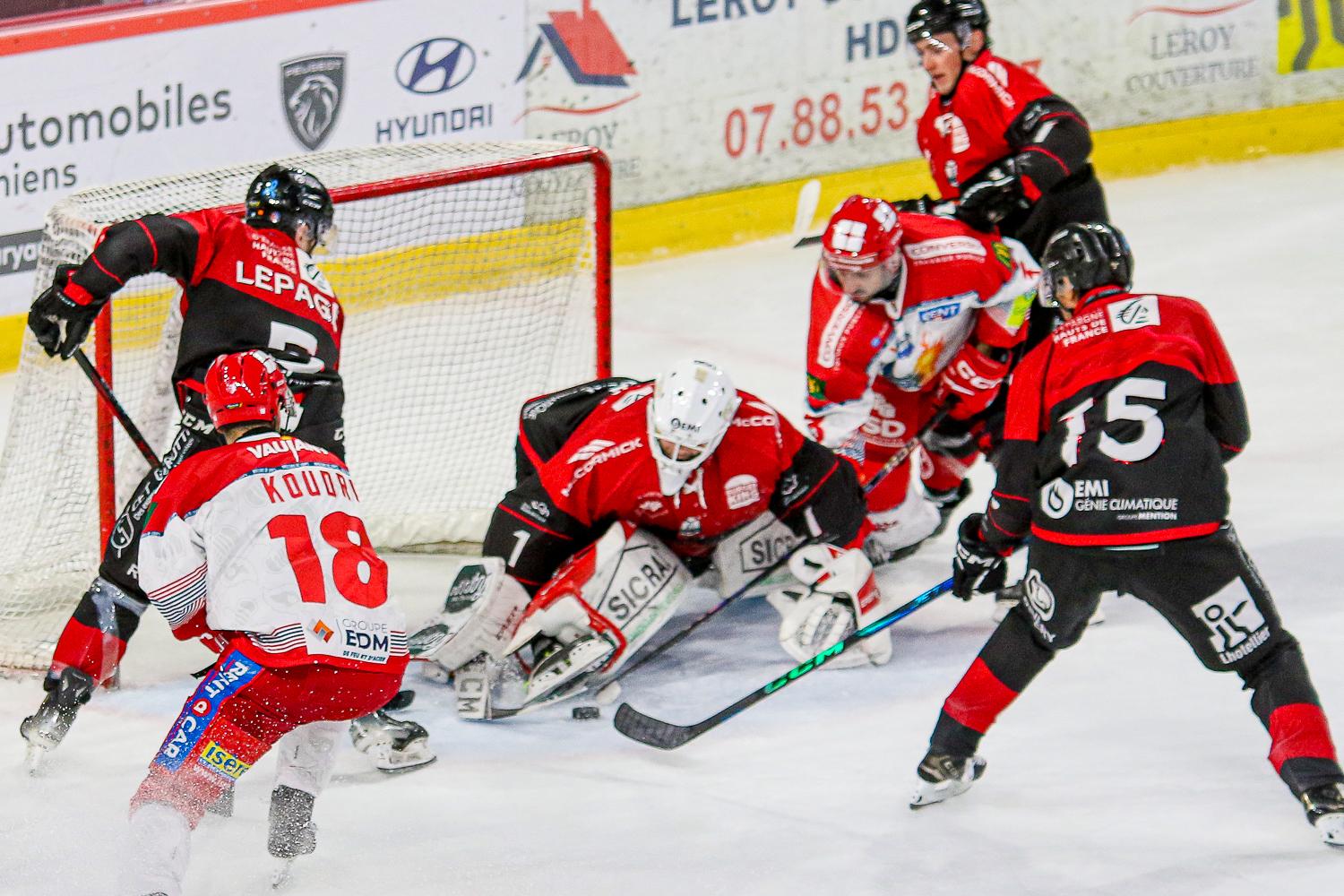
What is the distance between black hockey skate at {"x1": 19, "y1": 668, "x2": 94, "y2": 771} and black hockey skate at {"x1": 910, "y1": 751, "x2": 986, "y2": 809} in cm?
171

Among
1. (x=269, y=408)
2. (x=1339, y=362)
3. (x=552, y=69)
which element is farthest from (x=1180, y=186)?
(x=269, y=408)

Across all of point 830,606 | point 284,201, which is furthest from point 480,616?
point 284,201

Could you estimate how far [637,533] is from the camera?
427 centimetres

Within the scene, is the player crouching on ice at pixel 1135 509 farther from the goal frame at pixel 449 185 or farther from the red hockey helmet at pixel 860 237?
the goal frame at pixel 449 185

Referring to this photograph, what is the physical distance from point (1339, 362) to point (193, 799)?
14.5ft

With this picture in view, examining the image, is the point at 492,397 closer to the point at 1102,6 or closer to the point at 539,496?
the point at 539,496

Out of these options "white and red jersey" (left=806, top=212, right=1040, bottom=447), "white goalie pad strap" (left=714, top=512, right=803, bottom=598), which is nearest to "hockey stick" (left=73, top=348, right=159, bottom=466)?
"white goalie pad strap" (left=714, top=512, right=803, bottom=598)

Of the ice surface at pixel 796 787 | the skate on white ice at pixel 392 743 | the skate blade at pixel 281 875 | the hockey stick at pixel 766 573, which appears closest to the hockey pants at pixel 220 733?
the skate blade at pixel 281 875

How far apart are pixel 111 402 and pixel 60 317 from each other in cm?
25

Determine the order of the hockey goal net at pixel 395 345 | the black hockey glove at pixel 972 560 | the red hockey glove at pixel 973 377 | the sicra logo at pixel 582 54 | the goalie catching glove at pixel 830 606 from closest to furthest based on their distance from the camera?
the black hockey glove at pixel 972 560 < the goalie catching glove at pixel 830 606 < the hockey goal net at pixel 395 345 < the red hockey glove at pixel 973 377 < the sicra logo at pixel 582 54

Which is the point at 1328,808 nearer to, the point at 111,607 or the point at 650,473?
the point at 650,473

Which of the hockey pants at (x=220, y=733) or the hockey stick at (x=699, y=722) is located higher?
the hockey pants at (x=220, y=733)

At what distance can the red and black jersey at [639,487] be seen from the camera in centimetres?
421

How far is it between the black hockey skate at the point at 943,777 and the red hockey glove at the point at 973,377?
126 cm
